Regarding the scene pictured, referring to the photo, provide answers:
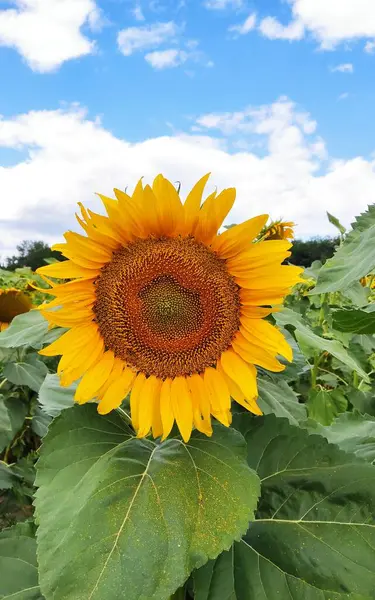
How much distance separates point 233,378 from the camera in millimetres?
1312

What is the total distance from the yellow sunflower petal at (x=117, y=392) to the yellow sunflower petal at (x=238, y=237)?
0.35 meters

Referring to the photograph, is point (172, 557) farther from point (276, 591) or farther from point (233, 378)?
point (233, 378)

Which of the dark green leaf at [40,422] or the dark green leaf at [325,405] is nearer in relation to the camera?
the dark green leaf at [325,405]

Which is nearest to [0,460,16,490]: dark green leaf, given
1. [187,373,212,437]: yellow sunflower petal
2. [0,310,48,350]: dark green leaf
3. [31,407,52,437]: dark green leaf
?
[31,407,52,437]: dark green leaf

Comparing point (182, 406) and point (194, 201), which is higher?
point (194, 201)

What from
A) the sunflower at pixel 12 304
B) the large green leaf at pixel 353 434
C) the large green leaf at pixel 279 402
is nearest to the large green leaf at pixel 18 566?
the large green leaf at pixel 279 402

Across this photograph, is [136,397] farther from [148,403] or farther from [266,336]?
[266,336]

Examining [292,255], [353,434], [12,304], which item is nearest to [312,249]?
[292,255]

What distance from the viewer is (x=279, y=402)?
57.6 inches

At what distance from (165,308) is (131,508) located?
0.46 meters

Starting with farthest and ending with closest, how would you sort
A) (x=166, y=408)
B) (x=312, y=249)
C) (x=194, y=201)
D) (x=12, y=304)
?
(x=312, y=249) → (x=12, y=304) → (x=166, y=408) → (x=194, y=201)

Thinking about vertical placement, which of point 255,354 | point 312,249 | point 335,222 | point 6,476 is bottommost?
point 6,476

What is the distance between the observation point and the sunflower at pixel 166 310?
4.15ft

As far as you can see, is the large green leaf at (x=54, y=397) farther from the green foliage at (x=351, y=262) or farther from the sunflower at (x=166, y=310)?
the green foliage at (x=351, y=262)
